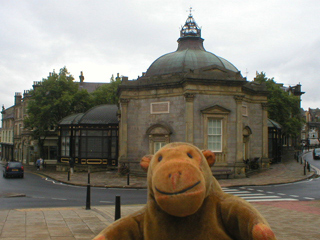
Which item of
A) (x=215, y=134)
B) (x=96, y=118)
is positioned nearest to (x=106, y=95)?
(x=96, y=118)

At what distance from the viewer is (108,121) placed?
104 feet

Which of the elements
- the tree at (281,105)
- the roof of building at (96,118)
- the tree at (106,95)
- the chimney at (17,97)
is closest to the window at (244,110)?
the roof of building at (96,118)

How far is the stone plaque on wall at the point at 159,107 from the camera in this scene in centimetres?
2469

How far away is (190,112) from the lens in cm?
2327

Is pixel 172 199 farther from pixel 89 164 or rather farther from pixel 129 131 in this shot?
pixel 89 164

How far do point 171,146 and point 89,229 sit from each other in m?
5.23

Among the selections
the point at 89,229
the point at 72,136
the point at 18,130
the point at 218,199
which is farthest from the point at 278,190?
the point at 18,130

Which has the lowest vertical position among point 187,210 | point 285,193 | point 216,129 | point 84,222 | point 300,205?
point 285,193

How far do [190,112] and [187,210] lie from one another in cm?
2032

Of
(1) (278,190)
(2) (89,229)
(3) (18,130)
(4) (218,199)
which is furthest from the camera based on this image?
(3) (18,130)

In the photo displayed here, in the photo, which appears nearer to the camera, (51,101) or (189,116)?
(189,116)

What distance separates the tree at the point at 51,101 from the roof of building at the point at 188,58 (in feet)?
45.0

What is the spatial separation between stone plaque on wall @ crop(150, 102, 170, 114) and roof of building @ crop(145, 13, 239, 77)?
3309 mm

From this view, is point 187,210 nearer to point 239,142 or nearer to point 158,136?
point 239,142
